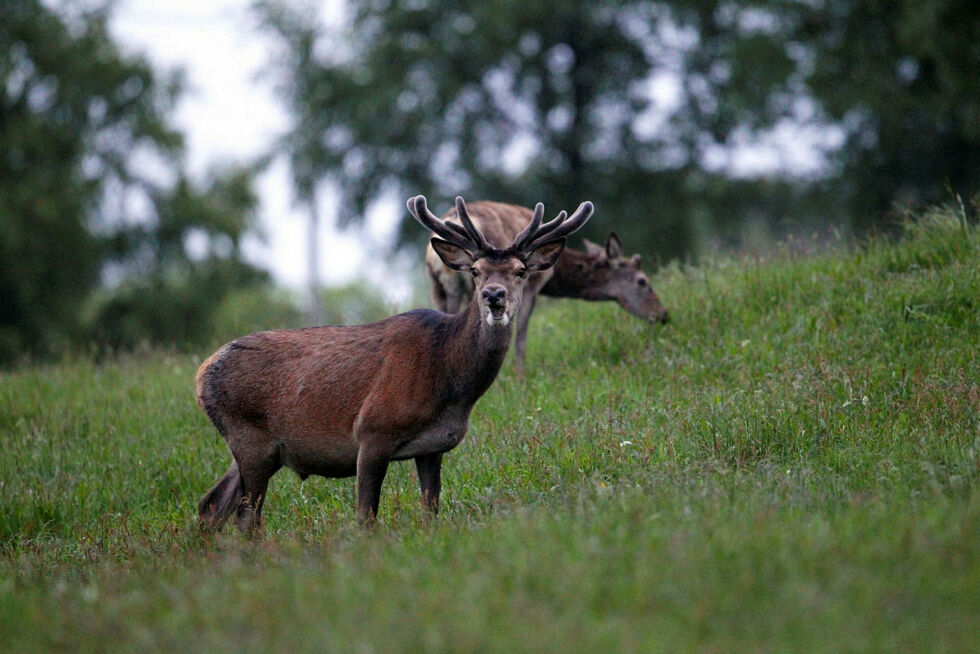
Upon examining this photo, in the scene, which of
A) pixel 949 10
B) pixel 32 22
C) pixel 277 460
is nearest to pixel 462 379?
pixel 277 460

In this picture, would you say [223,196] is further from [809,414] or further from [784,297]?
[809,414]

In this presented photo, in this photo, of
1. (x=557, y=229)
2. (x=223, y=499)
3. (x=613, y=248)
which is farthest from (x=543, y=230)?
(x=613, y=248)

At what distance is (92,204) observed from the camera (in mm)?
29391

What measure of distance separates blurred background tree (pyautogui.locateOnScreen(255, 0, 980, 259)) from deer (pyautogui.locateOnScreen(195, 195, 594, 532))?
15.7 meters

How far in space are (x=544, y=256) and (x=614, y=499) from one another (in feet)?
7.50

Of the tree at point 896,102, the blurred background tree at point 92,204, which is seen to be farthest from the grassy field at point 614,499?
the blurred background tree at point 92,204

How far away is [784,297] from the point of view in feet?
38.0

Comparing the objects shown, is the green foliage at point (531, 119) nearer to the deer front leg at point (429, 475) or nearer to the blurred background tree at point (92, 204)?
the blurred background tree at point (92, 204)

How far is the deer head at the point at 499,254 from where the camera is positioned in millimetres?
7434

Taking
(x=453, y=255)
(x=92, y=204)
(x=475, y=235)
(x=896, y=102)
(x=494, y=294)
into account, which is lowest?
(x=92, y=204)

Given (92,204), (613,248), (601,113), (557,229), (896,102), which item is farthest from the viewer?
(92,204)

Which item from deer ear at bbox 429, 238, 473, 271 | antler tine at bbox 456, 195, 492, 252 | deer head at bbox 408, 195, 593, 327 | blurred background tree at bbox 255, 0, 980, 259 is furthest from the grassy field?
blurred background tree at bbox 255, 0, 980, 259

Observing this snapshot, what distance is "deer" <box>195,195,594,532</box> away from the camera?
289 inches

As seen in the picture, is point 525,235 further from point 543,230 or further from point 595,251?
point 595,251
